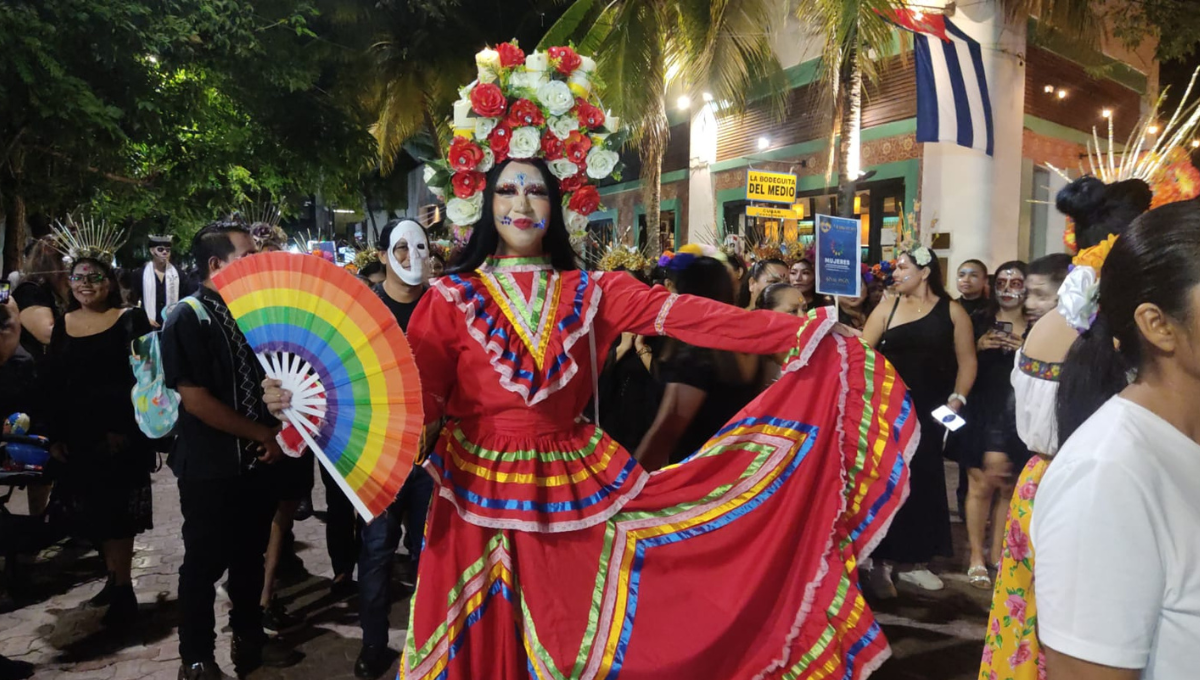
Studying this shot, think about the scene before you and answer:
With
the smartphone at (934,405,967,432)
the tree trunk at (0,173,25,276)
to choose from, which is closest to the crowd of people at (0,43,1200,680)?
the smartphone at (934,405,967,432)

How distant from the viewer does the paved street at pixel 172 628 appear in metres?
3.79

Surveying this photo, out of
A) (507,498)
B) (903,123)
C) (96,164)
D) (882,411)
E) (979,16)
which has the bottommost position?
(507,498)

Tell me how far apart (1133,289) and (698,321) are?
1.43 m

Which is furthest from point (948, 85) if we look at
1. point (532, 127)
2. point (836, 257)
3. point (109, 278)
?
point (109, 278)

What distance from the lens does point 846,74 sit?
32.8 ft

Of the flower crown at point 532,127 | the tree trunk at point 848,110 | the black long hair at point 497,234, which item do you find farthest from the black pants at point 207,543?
the tree trunk at point 848,110

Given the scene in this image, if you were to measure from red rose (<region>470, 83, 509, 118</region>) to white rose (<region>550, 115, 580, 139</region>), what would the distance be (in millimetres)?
204

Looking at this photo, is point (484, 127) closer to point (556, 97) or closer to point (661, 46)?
point (556, 97)

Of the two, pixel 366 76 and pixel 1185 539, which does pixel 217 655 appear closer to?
pixel 1185 539

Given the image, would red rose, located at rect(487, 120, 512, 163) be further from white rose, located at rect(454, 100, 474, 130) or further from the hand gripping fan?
the hand gripping fan

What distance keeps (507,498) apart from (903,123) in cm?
1141

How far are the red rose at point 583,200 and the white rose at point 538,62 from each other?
0.47m

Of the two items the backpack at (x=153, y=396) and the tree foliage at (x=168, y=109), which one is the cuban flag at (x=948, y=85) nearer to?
the backpack at (x=153, y=396)

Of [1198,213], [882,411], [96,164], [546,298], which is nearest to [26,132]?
[96,164]
